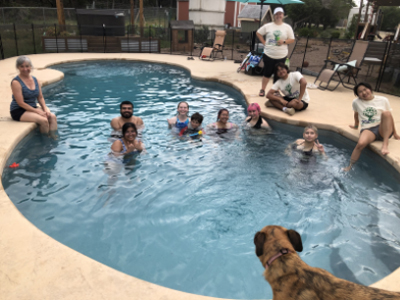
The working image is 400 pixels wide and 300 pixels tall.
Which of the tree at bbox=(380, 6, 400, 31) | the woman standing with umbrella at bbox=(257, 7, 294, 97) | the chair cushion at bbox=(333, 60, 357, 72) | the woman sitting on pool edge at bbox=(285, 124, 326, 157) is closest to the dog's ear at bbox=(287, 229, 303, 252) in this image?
the woman sitting on pool edge at bbox=(285, 124, 326, 157)

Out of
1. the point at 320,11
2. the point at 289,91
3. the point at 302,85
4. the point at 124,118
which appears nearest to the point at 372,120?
the point at 302,85

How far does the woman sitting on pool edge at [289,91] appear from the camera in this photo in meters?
7.36

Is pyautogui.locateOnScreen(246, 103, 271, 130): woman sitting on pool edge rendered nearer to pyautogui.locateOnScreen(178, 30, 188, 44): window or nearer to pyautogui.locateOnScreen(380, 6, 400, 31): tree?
pyautogui.locateOnScreen(178, 30, 188, 44): window

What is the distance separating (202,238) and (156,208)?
0.88 meters

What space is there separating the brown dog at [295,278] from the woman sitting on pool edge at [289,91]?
543 cm

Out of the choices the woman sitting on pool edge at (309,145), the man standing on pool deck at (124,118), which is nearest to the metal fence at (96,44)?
the woman sitting on pool edge at (309,145)

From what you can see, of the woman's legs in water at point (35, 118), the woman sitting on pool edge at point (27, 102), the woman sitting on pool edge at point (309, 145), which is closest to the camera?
the woman sitting on pool edge at point (309, 145)

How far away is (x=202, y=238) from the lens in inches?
149

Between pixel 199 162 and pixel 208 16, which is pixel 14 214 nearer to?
pixel 199 162

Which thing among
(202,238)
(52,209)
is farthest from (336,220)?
(52,209)

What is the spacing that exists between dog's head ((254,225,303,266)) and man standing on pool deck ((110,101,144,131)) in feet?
15.1

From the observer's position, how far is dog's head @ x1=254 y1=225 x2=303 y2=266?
7.24ft

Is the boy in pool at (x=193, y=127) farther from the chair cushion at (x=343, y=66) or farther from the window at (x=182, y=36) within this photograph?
the window at (x=182, y=36)

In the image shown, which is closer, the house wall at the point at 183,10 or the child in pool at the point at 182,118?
the child in pool at the point at 182,118
